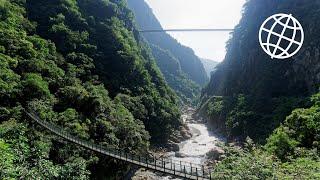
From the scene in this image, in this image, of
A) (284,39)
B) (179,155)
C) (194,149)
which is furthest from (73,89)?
(284,39)

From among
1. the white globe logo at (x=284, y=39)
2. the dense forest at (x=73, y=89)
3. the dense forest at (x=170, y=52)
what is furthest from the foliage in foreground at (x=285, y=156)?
the dense forest at (x=170, y=52)

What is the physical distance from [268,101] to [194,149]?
1240 cm

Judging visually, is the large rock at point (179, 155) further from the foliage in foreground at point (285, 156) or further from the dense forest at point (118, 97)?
the foliage in foreground at point (285, 156)

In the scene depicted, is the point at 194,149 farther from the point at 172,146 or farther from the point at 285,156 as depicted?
the point at 285,156

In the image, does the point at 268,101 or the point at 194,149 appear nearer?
the point at 194,149

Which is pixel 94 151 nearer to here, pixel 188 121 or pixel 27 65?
pixel 27 65

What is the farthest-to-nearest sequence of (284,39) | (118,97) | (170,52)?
(170,52) → (284,39) → (118,97)

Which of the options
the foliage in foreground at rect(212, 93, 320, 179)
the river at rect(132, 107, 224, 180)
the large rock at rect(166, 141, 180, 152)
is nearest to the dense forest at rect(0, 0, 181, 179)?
the large rock at rect(166, 141, 180, 152)

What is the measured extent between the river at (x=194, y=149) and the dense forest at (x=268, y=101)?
2.85 meters

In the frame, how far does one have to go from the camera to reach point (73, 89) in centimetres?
3888

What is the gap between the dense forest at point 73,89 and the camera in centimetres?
2720

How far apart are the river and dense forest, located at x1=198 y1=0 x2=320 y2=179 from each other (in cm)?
285

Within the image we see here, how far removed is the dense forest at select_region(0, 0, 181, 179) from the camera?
27203 mm

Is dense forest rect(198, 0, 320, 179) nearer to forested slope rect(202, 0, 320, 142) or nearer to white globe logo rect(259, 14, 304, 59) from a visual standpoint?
forested slope rect(202, 0, 320, 142)
